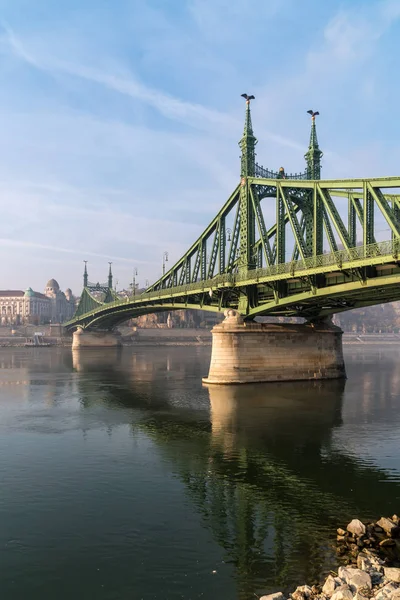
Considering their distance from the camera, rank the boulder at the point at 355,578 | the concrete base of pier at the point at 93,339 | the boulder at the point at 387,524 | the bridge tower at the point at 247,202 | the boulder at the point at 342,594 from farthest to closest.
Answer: the concrete base of pier at the point at 93,339 < the bridge tower at the point at 247,202 < the boulder at the point at 387,524 < the boulder at the point at 355,578 < the boulder at the point at 342,594

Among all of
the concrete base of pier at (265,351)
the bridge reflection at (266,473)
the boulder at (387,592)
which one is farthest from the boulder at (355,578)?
the concrete base of pier at (265,351)

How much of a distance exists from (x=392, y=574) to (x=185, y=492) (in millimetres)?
9357

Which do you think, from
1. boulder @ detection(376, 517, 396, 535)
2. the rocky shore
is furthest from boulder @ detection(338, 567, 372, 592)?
boulder @ detection(376, 517, 396, 535)

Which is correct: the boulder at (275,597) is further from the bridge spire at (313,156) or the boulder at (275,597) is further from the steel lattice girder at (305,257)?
the bridge spire at (313,156)

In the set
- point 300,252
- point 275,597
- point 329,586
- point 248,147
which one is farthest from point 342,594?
point 248,147

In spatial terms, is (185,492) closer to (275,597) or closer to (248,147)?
(275,597)

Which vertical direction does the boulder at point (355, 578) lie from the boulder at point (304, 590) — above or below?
above

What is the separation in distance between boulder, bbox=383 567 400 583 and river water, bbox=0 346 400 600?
1.77 meters

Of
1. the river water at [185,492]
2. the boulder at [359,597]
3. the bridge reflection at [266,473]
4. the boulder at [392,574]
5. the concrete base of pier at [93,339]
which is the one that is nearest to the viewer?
the boulder at [359,597]

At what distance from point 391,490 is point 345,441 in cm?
832

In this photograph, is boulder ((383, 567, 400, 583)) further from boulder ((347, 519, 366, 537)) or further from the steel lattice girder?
the steel lattice girder

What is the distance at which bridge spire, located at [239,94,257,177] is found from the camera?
55562 mm

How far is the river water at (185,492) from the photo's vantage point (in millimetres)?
12539

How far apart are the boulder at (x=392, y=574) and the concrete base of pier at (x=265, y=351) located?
3532 centimetres
